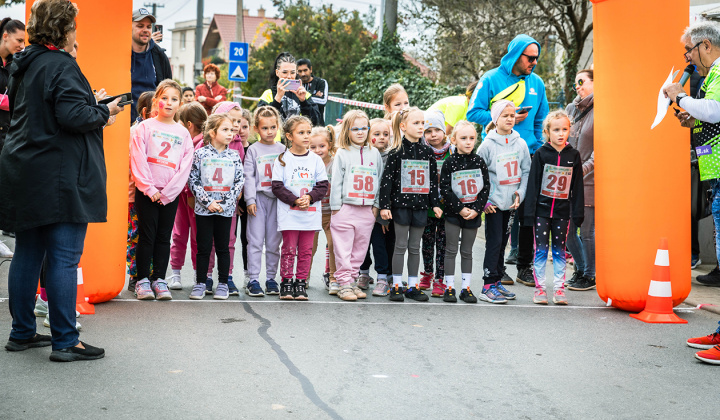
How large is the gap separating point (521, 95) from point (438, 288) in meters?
2.34

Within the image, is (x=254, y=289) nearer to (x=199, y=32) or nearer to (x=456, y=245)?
(x=456, y=245)

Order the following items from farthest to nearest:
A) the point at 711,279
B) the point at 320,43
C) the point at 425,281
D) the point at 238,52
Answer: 1. the point at 320,43
2. the point at 238,52
3. the point at 711,279
4. the point at 425,281

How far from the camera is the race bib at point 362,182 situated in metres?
7.51

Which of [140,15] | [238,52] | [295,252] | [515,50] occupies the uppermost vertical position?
[238,52]

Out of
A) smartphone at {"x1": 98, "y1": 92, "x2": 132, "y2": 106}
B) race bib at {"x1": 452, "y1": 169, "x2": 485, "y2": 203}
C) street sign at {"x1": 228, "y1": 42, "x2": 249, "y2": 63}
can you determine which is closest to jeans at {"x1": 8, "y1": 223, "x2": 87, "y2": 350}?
smartphone at {"x1": 98, "y1": 92, "x2": 132, "y2": 106}

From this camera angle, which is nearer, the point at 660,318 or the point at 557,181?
the point at 660,318

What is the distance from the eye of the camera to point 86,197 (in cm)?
499

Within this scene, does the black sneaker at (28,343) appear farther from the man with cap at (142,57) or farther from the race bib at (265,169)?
the man with cap at (142,57)

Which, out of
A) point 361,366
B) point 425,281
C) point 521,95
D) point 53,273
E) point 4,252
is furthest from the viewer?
point 4,252

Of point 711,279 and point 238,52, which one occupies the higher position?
point 238,52

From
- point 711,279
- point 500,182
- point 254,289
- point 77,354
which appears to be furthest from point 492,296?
point 77,354

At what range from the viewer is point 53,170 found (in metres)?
4.86

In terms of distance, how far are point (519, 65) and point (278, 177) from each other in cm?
303

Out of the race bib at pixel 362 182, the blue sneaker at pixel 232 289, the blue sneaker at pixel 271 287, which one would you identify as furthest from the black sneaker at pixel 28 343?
the race bib at pixel 362 182
